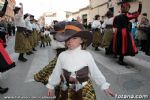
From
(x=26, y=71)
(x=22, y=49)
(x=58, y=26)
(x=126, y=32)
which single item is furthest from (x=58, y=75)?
(x=22, y=49)

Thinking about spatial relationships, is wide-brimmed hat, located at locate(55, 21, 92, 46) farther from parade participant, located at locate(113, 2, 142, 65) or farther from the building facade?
the building facade

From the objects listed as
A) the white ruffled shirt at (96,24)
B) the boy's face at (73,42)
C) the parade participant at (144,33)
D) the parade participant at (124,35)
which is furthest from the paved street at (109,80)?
the white ruffled shirt at (96,24)

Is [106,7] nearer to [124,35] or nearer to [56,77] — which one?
[124,35]

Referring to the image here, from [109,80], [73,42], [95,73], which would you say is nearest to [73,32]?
[73,42]

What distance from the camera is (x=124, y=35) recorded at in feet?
28.1

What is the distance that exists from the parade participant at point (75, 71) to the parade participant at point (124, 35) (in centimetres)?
539

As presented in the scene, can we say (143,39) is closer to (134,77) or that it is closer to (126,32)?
(126,32)

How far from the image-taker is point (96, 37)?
44.2 ft

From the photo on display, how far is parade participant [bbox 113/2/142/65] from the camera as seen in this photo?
27.7 ft

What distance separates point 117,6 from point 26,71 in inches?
682

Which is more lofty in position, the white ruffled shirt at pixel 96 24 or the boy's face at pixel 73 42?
the boy's face at pixel 73 42

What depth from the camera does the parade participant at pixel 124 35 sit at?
8438mm

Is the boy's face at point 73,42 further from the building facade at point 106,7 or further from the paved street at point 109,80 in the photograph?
the building facade at point 106,7

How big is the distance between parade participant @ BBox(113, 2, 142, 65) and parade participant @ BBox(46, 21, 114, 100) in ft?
17.7
